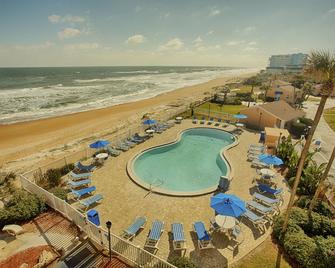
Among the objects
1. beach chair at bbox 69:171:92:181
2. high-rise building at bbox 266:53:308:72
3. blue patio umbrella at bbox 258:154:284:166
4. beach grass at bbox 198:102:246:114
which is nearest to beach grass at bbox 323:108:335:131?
beach grass at bbox 198:102:246:114

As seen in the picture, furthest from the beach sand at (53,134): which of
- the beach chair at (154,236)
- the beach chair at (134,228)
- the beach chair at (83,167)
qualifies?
the beach chair at (154,236)

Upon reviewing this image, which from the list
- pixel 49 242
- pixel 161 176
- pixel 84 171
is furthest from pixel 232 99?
pixel 49 242

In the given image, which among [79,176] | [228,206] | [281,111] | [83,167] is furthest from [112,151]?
[281,111]

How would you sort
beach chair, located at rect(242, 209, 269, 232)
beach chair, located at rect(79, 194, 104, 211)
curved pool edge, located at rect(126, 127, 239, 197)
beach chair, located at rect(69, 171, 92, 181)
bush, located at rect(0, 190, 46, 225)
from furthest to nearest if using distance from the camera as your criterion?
1. beach chair, located at rect(69, 171, 92, 181)
2. curved pool edge, located at rect(126, 127, 239, 197)
3. beach chair, located at rect(79, 194, 104, 211)
4. beach chair, located at rect(242, 209, 269, 232)
5. bush, located at rect(0, 190, 46, 225)

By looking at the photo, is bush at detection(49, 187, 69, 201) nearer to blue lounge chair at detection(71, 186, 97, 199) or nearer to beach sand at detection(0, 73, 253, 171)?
blue lounge chair at detection(71, 186, 97, 199)

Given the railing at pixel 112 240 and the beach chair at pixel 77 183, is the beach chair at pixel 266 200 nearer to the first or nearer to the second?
the railing at pixel 112 240

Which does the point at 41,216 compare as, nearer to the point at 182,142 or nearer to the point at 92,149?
the point at 92,149

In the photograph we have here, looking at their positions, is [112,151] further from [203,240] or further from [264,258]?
[264,258]

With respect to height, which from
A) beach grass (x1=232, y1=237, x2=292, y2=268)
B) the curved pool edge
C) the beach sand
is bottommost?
the beach sand
